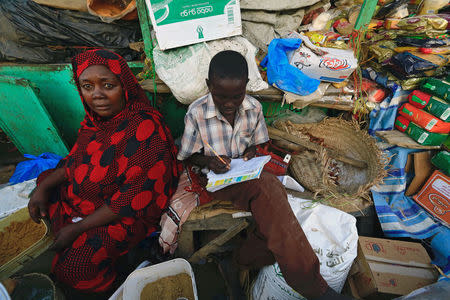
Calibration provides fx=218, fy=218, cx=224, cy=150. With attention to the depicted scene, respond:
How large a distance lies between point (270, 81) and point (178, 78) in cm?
86

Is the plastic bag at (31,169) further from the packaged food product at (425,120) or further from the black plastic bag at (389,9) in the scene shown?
the black plastic bag at (389,9)

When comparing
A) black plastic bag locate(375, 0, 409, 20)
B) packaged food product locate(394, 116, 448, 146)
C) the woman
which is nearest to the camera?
the woman

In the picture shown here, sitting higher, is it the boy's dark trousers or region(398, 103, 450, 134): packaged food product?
region(398, 103, 450, 134): packaged food product

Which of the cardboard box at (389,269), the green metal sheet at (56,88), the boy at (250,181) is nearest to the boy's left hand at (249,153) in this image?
the boy at (250,181)

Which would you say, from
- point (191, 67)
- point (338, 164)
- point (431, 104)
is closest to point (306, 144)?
point (338, 164)

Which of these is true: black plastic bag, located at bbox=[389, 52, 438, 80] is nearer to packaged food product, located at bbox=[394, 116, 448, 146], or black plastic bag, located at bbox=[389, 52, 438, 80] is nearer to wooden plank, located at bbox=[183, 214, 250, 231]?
packaged food product, located at bbox=[394, 116, 448, 146]

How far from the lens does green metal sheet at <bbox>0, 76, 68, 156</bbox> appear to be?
213 cm

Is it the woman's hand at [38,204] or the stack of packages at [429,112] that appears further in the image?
the stack of packages at [429,112]

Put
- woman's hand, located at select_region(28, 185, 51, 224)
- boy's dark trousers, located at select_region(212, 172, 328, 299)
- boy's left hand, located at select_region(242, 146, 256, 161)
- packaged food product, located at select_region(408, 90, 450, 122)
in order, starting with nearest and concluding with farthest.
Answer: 1. boy's dark trousers, located at select_region(212, 172, 328, 299)
2. woman's hand, located at select_region(28, 185, 51, 224)
3. boy's left hand, located at select_region(242, 146, 256, 161)
4. packaged food product, located at select_region(408, 90, 450, 122)

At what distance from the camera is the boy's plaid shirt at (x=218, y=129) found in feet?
5.52

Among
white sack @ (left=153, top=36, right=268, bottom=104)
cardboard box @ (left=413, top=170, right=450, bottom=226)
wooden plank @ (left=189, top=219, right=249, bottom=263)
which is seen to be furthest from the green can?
wooden plank @ (left=189, top=219, right=249, bottom=263)

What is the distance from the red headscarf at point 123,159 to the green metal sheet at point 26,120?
0.98m

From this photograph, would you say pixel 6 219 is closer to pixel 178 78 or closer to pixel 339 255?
pixel 178 78

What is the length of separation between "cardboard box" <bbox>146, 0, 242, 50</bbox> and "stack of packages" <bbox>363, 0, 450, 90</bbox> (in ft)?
4.80
